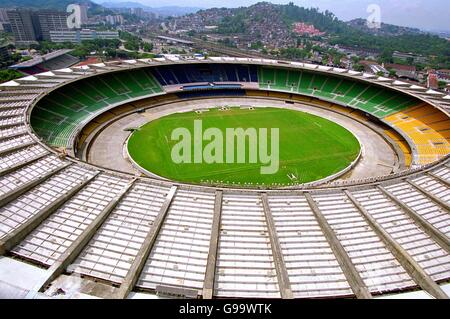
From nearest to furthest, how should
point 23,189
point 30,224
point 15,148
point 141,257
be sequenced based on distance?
point 141,257
point 30,224
point 23,189
point 15,148

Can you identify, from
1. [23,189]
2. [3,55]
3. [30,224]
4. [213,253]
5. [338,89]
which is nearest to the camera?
[213,253]

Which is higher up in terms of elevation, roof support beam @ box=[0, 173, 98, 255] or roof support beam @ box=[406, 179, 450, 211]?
roof support beam @ box=[406, 179, 450, 211]

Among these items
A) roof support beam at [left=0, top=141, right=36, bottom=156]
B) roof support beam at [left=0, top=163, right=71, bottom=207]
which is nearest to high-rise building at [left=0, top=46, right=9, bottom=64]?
roof support beam at [left=0, top=141, right=36, bottom=156]

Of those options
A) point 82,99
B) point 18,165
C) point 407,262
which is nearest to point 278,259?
point 407,262

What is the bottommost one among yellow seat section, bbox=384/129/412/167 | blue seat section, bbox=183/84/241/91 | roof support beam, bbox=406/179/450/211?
yellow seat section, bbox=384/129/412/167

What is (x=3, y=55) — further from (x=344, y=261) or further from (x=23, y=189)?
(x=344, y=261)
